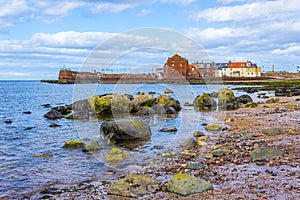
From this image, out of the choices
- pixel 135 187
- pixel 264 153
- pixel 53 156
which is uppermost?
pixel 264 153

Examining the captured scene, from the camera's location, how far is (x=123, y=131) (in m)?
14.9

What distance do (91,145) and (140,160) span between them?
9.78ft

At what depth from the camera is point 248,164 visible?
9.51m

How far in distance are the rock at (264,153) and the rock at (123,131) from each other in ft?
21.1

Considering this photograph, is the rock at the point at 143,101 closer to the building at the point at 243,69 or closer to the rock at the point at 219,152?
the rock at the point at 219,152

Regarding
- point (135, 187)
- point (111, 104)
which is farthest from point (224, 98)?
point (135, 187)

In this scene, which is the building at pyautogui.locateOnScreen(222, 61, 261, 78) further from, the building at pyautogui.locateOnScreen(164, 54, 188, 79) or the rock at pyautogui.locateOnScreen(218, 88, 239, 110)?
the rock at pyautogui.locateOnScreen(218, 88, 239, 110)

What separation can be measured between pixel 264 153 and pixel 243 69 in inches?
4839

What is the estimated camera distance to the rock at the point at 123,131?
48.8 feet

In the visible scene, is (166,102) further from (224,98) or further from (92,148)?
(92,148)

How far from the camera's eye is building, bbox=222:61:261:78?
126812 mm

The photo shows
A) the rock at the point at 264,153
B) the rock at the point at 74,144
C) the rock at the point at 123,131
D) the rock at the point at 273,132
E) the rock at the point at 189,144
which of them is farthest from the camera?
the rock at the point at 123,131

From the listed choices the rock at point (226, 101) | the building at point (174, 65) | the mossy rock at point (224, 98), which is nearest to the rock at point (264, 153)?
→ the rock at point (226, 101)

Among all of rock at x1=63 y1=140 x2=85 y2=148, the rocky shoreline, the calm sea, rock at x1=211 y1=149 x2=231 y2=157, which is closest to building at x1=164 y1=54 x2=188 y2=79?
the calm sea
